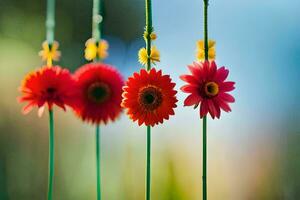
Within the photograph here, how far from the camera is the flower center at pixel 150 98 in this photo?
0.73m

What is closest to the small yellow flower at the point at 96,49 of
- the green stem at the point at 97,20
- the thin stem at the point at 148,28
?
the green stem at the point at 97,20

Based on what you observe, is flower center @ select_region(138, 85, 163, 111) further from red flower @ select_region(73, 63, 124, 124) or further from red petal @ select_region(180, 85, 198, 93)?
red flower @ select_region(73, 63, 124, 124)

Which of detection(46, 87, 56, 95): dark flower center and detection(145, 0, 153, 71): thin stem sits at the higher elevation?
detection(145, 0, 153, 71): thin stem

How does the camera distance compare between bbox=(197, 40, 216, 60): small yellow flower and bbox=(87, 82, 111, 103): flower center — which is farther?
bbox=(87, 82, 111, 103): flower center

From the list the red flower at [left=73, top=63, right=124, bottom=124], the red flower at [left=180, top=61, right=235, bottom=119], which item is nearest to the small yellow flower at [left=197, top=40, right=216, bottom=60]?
the red flower at [left=180, top=61, right=235, bottom=119]

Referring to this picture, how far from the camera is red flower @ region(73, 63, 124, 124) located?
2.87 feet

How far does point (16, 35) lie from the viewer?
5.83ft

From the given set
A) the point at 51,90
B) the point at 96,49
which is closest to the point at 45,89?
the point at 51,90

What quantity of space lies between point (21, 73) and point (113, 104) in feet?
2.71

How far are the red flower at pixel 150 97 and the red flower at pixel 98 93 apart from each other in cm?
14

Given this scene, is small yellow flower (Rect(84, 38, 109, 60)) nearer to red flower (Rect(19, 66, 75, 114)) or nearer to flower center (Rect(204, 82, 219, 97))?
red flower (Rect(19, 66, 75, 114))

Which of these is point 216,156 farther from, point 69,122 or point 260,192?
point 69,122

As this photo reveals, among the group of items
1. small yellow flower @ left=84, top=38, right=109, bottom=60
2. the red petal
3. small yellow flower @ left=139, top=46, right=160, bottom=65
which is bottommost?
the red petal

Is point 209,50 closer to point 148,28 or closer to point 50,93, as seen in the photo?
point 148,28
